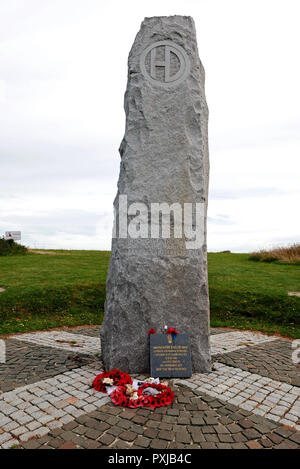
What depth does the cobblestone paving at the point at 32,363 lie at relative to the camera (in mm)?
5344

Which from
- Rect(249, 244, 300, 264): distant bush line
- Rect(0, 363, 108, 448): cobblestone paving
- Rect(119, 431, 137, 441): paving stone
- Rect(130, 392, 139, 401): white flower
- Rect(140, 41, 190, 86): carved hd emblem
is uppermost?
Rect(140, 41, 190, 86): carved hd emblem

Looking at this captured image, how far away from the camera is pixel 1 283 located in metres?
12.7

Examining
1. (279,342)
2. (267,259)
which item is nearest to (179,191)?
(279,342)

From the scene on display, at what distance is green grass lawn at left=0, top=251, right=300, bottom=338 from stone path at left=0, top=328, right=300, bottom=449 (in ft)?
9.99

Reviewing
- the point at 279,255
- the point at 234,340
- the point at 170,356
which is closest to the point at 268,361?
the point at 234,340

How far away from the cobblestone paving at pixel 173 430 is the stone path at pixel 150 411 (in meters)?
0.01

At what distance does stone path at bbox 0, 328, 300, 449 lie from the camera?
387 centimetres

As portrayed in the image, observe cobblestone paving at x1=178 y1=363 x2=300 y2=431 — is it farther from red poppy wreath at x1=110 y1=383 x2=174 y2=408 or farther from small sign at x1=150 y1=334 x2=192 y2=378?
red poppy wreath at x1=110 y1=383 x2=174 y2=408

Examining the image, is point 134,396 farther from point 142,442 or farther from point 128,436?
point 142,442

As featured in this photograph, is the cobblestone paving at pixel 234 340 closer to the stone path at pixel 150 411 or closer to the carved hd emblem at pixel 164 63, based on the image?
the stone path at pixel 150 411

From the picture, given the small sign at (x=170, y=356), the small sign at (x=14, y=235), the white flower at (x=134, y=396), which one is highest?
the small sign at (x=14, y=235)

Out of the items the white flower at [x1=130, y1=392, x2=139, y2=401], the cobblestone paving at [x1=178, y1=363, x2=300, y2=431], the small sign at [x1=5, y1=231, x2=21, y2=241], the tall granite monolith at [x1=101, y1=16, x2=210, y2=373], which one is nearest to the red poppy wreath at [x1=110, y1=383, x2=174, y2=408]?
the white flower at [x1=130, y1=392, x2=139, y2=401]

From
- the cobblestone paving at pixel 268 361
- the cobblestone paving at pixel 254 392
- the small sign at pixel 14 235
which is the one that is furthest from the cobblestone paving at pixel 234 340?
the small sign at pixel 14 235
